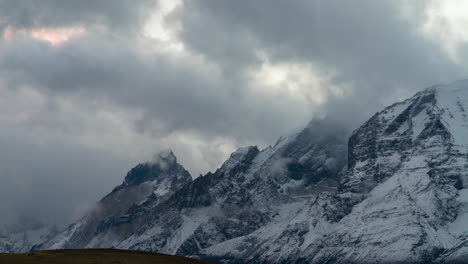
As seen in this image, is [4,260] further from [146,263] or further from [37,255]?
[146,263]

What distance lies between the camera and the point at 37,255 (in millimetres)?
199250

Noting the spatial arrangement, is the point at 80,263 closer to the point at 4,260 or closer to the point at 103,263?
the point at 103,263

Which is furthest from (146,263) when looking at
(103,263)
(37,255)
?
(37,255)

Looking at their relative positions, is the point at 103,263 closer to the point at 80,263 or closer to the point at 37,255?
the point at 80,263

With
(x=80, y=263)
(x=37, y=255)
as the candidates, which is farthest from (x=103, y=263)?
(x=37, y=255)

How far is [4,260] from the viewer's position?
18600 centimetres

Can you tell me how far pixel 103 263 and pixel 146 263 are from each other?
14147 millimetres

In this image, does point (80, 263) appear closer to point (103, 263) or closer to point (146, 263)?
point (103, 263)

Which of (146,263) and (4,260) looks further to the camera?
(146,263)

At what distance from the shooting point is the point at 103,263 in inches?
7456

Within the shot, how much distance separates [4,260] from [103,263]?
24341 mm

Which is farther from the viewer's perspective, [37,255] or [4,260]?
[37,255]

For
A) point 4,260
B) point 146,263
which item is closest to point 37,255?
point 4,260

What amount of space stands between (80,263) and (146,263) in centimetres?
1879
